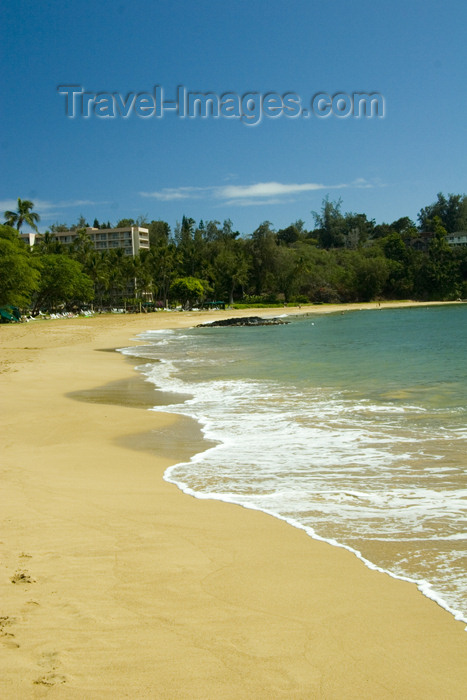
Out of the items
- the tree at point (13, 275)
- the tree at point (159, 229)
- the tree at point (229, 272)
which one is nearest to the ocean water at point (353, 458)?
the tree at point (13, 275)

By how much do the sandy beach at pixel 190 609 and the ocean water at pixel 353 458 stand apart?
1.33 feet

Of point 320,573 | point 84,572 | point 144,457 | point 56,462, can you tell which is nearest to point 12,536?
point 84,572

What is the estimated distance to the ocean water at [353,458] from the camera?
5.12 meters

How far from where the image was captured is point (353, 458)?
8.23m

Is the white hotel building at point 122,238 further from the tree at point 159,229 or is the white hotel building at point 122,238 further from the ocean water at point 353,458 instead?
the ocean water at point 353,458

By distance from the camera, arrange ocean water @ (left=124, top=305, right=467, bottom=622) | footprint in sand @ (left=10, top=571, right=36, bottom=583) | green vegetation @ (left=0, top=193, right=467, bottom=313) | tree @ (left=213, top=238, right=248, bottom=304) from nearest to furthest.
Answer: footprint in sand @ (left=10, top=571, right=36, bottom=583)
ocean water @ (left=124, top=305, right=467, bottom=622)
green vegetation @ (left=0, top=193, right=467, bottom=313)
tree @ (left=213, top=238, right=248, bottom=304)

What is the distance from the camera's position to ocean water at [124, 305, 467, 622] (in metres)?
5.12

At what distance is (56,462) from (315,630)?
5.18 metres

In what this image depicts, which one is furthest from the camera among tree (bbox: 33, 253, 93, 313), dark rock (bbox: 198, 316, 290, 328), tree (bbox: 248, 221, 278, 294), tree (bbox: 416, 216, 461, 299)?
tree (bbox: 416, 216, 461, 299)

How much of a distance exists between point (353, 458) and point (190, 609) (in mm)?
4782

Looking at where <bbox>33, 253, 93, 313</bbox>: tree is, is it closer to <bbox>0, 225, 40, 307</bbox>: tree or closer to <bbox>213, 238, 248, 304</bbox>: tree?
<bbox>0, 225, 40, 307</bbox>: tree

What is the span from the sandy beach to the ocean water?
407 mm

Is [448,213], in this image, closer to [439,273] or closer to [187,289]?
[439,273]

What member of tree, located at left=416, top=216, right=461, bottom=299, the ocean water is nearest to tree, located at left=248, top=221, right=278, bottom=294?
tree, located at left=416, top=216, right=461, bottom=299
